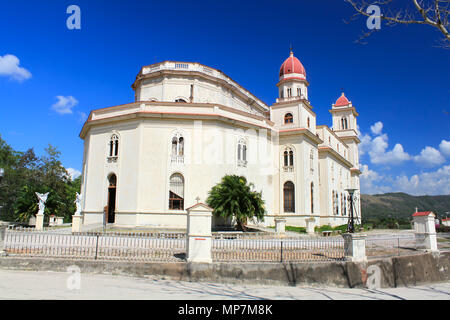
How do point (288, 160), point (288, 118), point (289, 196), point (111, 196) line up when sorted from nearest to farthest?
point (111, 196) < point (289, 196) < point (288, 160) < point (288, 118)

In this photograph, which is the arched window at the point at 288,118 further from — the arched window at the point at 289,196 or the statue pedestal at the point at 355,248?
the statue pedestal at the point at 355,248

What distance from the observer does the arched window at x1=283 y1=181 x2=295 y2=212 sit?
1033 inches

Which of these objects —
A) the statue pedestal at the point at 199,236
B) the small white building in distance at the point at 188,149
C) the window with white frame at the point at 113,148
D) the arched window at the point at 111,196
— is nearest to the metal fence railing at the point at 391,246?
the statue pedestal at the point at 199,236

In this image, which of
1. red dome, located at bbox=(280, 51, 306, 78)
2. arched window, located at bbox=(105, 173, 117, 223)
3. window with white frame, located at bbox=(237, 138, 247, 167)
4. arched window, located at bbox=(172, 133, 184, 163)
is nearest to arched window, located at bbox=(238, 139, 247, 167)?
window with white frame, located at bbox=(237, 138, 247, 167)

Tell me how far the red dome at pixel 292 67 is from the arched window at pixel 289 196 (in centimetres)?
1144

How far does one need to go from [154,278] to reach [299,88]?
2523 centimetres

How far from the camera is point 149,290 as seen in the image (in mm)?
8102

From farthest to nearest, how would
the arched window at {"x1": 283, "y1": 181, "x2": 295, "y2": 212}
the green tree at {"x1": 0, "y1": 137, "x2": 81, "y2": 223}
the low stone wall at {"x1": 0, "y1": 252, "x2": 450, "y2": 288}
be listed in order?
the green tree at {"x1": 0, "y1": 137, "x2": 81, "y2": 223} → the arched window at {"x1": 283, "y1": 181, "x2": 295, "y2": 212} → the low stone wall at {"x1": 0, "y1": 252, "x2": 450, "y2": 288}

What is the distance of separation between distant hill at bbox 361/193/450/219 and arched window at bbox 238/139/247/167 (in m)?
102

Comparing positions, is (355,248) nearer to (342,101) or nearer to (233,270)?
(233,270)

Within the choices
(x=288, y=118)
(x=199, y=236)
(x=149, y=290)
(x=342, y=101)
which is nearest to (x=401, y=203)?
(x=342, y=101)

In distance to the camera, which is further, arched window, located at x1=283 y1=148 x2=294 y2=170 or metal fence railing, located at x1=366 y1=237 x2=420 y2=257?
arched window, located at x1=283 y1=148 x2=294 y2=170

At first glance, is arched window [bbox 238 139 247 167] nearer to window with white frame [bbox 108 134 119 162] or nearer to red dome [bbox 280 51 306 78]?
window with white frame [bbox 108 134 119 162]

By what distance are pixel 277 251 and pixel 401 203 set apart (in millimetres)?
135058
